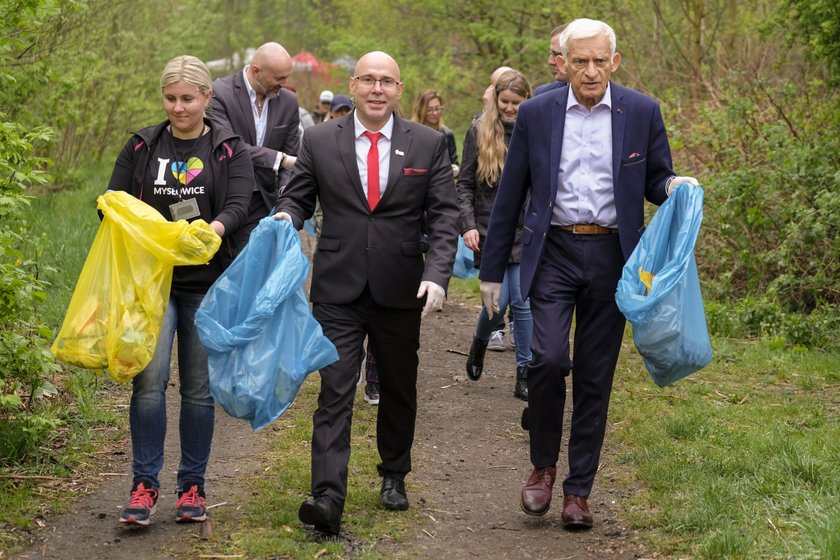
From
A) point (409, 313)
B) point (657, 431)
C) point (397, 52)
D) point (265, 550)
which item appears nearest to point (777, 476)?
point (657, 431)

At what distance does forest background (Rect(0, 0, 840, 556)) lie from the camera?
19.1 ft

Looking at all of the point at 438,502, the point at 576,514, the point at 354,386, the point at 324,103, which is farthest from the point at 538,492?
the point at 324,103

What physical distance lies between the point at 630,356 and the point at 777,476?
12.7 ft

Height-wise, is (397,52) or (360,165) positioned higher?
(397,52)

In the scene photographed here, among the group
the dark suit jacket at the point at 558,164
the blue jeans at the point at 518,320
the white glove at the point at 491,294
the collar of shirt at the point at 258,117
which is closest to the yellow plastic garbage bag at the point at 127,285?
the white glove at the point at 491,294

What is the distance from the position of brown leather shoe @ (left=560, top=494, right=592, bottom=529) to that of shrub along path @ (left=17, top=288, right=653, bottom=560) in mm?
53

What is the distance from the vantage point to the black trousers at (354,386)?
491 cm

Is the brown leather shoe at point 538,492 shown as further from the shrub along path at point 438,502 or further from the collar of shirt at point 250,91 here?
the collar of shirt at point 250,91

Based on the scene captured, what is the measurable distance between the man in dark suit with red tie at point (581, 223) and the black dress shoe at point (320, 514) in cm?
91

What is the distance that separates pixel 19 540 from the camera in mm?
4855

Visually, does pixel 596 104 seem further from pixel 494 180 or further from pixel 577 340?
pixel 494 180

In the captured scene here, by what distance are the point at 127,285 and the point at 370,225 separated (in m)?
1.07

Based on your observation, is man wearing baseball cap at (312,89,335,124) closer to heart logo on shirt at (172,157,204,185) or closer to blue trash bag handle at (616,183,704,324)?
heart logo on shirt at (172,157,204,185)

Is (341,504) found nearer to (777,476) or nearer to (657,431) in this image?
(777,476)
